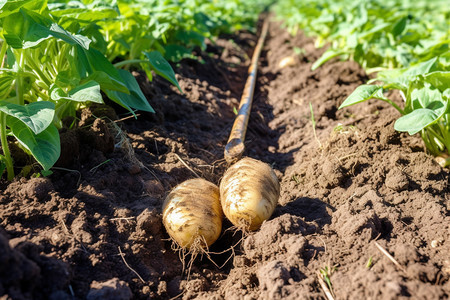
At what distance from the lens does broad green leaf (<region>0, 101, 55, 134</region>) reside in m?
1.98

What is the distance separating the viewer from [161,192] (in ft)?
8.48

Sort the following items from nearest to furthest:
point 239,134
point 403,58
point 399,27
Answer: point 239,134
point 403,58
point 399,27

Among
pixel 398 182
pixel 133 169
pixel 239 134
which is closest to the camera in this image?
pixel 398 182

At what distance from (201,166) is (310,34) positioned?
5820 millimetres

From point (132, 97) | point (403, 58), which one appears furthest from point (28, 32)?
point (403, 58)

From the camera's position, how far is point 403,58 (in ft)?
14.3

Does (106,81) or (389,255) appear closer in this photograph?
(389,255)

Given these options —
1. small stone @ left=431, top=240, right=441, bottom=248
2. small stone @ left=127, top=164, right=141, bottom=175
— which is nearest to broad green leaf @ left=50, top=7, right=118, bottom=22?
small stone @ left=127, top=164, right=141, bottom=175

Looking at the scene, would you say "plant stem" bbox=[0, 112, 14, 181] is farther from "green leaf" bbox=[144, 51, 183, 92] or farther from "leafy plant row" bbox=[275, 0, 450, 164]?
"leafy plant row" bbox=[275, 0, 450, 164]

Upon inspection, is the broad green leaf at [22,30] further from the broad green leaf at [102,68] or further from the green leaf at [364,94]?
the green leaf at [364,94]

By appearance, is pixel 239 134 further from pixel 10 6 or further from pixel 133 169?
pixel 10 6

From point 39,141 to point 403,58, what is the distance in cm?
369

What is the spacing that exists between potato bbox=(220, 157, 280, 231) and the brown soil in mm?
83

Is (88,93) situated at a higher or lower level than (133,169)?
higher
